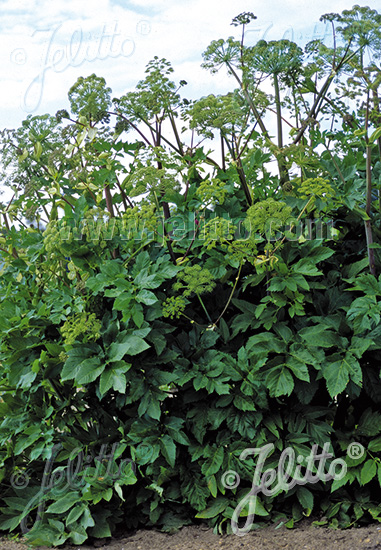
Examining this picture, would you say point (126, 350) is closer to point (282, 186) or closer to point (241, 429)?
point (241, 429)

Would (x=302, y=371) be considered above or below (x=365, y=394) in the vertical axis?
above

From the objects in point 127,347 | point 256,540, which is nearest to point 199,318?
point 127,347

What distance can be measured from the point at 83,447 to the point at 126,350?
73 cm

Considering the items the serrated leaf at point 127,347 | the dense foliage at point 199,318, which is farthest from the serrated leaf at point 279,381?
the serrated leaf at point 127,347

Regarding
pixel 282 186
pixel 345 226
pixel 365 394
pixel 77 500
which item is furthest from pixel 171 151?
pixel 77 500

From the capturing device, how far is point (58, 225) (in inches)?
125
